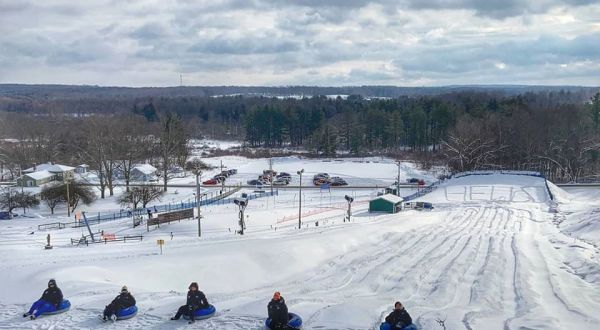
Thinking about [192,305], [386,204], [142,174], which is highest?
[192,305]

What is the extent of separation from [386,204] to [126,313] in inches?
1173

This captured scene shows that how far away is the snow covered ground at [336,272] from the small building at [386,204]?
4.71 m

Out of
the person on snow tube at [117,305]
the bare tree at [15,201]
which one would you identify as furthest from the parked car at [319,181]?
the person on snow tube at [117,305]

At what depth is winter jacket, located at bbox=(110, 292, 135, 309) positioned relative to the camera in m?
14.1

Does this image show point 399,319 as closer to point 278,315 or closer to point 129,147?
point 278,315

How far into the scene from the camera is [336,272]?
21828 millimetres

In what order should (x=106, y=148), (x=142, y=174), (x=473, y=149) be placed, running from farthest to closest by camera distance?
(x=473, y=149), (x=142, y=174), (x=106, y=148)

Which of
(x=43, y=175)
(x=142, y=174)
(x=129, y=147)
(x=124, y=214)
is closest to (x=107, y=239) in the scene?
(x=124, y=214)

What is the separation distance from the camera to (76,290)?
1697 cm

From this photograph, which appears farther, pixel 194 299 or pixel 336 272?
pixel 336 272

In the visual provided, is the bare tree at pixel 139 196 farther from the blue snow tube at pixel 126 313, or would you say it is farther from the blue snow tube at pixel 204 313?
the blue snow tube at pixel 204 313

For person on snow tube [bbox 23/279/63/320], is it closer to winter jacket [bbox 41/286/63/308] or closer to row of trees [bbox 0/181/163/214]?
winter jacket [bbox 41/286/63/308]

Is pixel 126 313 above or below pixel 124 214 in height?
above

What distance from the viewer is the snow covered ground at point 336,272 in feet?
48.8
